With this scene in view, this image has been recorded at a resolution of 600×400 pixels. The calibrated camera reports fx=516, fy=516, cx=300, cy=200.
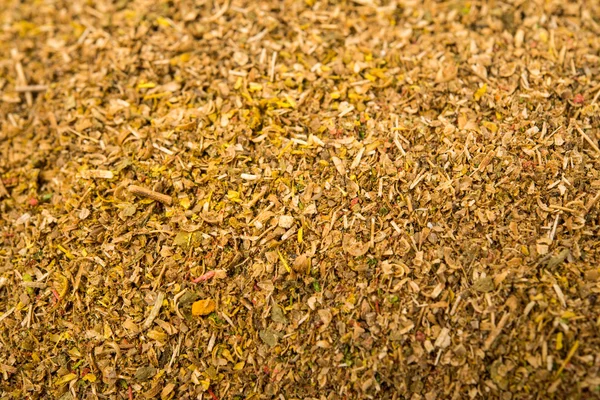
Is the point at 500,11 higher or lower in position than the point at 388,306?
higher

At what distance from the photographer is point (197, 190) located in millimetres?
1408

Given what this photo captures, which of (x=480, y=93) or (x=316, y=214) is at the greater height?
(x=480, y=93)

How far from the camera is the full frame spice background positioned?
3.97 feet

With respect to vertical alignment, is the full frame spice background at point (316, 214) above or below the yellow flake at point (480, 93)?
below

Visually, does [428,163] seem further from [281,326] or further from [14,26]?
[14,26]

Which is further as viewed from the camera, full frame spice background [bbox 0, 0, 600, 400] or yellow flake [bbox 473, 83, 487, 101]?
yellow flake [bbox 473, 83, 487, 101]

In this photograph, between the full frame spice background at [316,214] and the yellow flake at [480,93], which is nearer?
the full frame spice background at [316,214]

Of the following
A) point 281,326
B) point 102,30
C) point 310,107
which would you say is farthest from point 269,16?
point 281,326

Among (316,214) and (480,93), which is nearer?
(316,214)

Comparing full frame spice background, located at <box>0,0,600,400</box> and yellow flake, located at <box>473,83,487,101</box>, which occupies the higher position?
yellow flake, located at <box>473,83,487,101</box>

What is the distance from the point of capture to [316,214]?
133 centimetres

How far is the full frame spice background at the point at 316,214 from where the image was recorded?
3.97 ft

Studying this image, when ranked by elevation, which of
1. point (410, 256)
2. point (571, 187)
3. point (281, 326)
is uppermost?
point (571, 187)

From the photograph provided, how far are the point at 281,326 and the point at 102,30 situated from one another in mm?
1228
